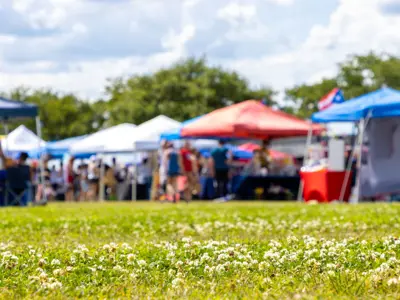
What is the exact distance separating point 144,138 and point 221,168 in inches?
155

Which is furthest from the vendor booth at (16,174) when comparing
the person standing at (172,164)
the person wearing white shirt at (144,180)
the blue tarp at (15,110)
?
the person wearing white shirt at (144,180)

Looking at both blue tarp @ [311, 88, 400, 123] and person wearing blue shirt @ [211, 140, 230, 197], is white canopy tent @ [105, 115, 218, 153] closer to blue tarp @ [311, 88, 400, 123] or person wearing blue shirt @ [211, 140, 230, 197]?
person wearing blue shirt @ [211, 140, 230, 197]

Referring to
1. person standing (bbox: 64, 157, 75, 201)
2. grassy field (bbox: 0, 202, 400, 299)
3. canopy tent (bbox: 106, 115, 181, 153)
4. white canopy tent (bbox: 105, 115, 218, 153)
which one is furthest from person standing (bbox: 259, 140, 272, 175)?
grassy field (bbox: 0, 202, 400, 299)

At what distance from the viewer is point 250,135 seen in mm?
30938

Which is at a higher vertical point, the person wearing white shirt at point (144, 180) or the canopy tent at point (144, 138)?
the canopy tent at point (144, 138)

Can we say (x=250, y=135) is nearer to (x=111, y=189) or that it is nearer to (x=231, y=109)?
(x=231, y=109)

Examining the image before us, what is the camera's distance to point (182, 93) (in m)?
88.1

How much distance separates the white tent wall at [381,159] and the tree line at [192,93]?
58233 mm

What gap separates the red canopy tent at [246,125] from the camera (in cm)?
2934

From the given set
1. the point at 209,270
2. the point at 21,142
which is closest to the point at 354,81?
the point at 21,142

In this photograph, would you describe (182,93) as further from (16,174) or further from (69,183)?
(16,174)

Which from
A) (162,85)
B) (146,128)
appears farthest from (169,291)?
(162,85)

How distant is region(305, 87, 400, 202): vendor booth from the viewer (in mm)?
25281

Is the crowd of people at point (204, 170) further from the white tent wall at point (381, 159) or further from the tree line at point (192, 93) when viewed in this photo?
the tree line at point (192, 93)
